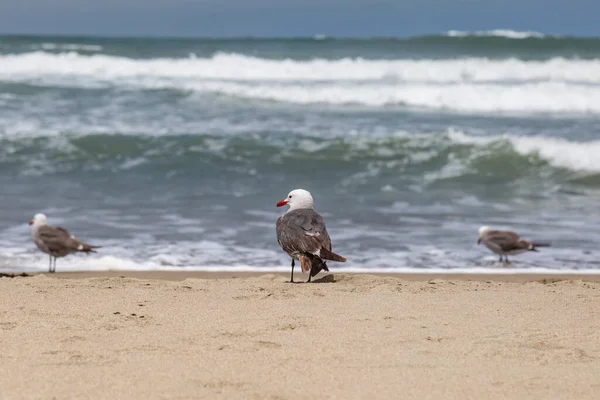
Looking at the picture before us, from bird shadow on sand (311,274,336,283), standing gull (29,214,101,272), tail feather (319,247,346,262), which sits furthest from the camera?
standing gull (29,214,101,272)

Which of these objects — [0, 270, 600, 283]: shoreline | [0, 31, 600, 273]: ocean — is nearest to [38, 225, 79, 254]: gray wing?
[0, 270, 600, 283]: shoreline

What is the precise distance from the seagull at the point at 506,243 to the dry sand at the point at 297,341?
214 centimetres

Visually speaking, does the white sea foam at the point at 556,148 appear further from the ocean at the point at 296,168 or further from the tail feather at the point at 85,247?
the tail feather at the point at 85,247

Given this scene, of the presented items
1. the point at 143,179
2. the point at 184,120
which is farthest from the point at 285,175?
the point at 184,120

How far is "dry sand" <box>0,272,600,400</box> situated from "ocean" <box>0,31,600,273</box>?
2.34 meters

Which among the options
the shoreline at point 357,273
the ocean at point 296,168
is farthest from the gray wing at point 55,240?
Answer: the ocean at point 296,168

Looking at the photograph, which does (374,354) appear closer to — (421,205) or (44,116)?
(421,205)

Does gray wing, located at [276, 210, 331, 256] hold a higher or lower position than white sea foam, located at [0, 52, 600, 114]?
lower

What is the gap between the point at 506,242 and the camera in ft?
27.1

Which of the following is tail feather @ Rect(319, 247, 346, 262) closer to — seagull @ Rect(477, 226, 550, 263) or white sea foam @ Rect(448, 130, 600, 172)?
seagull @ Rect(477, 226, 550, 263)

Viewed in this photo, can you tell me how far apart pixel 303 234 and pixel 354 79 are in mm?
24293

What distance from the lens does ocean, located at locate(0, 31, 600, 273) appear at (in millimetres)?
8641

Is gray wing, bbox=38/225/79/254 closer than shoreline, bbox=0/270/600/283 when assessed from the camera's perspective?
No

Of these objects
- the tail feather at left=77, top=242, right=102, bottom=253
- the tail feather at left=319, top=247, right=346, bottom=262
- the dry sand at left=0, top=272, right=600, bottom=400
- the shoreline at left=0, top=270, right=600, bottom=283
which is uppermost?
the tail feather at left=77, top=242, right=102, bottom=253
